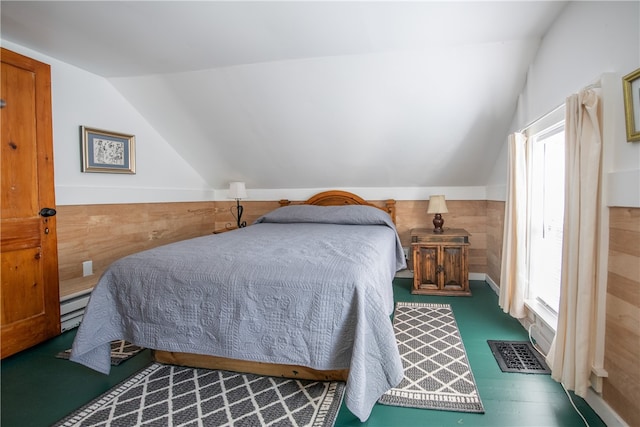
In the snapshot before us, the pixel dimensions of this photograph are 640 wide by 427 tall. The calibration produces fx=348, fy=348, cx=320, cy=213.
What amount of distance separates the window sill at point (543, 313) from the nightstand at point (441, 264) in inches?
35.5

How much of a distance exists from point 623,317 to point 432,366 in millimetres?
973

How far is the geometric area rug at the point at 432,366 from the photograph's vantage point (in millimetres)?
1725

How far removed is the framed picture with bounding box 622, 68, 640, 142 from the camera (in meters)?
1.34

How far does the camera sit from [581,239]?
62.2 inches

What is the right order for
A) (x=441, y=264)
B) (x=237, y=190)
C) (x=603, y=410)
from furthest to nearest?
1. (x=237, y=190)
2. (x=441, y=264)
3. (x=603, y=410)

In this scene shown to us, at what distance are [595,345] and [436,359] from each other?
821 millimetres

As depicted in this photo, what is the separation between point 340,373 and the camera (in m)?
1.84

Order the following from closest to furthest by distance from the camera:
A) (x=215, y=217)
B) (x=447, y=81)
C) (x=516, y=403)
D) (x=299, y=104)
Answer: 1. (x=516, y=403)
2. (x=447, y=81)
3. (x=299, y=104)
4. (x=215, y=217)

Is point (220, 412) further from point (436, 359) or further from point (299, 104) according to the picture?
point (299, 104)

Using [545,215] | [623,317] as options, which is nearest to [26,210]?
[623,317]

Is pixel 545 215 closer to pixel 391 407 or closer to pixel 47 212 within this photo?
pixel 391 407

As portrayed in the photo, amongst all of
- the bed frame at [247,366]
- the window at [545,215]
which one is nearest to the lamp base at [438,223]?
Result: the window at [545,215]

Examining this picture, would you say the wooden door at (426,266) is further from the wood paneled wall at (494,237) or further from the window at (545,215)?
the window at (545,215)

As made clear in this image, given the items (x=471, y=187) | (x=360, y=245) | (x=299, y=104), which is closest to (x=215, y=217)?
(x=299, y=104)
